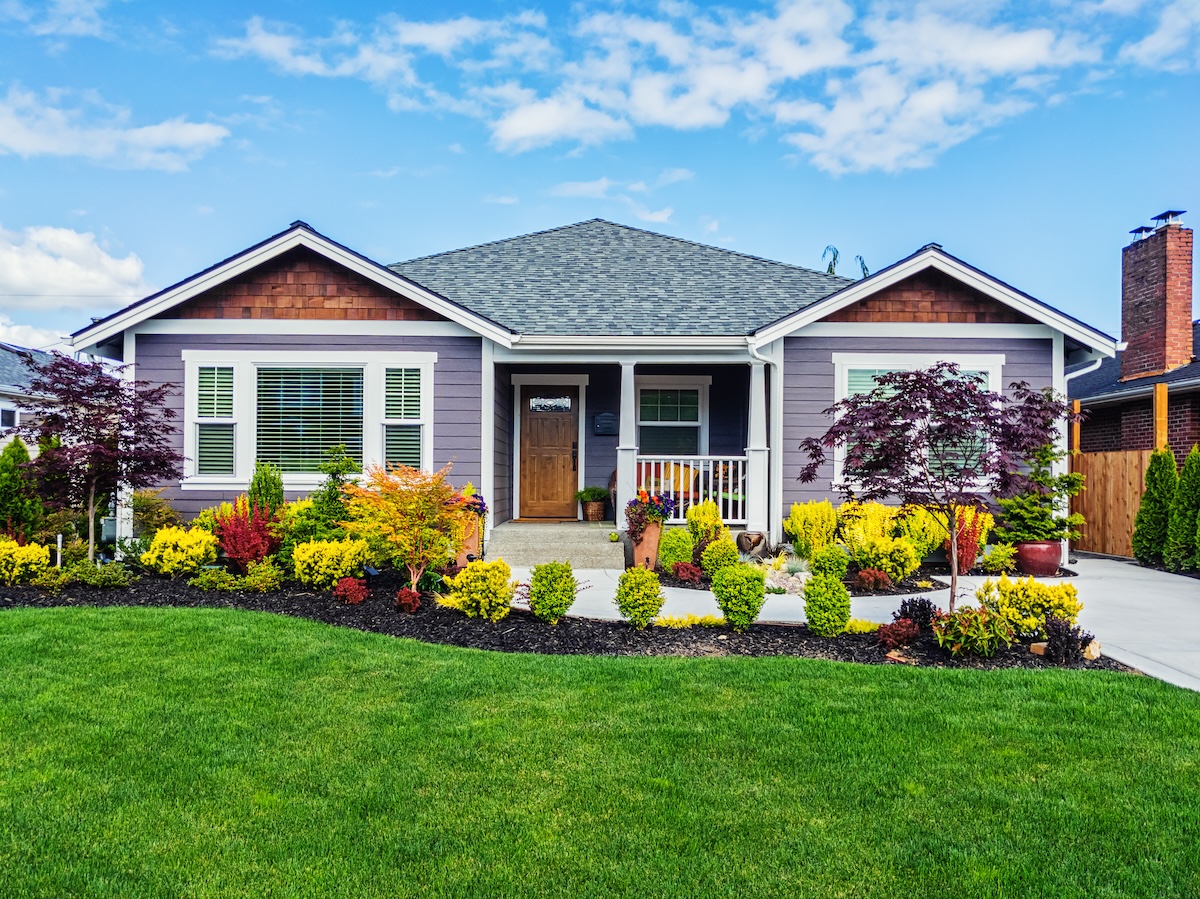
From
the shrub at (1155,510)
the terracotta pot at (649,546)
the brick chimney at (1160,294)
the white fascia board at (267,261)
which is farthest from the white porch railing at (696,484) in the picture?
the brick chimney at (1160,294)

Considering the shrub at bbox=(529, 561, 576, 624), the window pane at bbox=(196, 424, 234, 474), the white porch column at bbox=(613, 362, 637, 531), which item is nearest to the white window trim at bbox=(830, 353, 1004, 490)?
the white porch column at bbox=(613, 362, 637, 531)

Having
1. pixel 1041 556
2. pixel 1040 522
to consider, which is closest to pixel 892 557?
pixel 1041 556

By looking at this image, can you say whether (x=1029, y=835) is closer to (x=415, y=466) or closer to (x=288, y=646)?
(x=288, y=646)

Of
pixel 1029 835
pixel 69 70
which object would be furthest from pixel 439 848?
pixel 69 70

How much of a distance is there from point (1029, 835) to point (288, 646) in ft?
15.1

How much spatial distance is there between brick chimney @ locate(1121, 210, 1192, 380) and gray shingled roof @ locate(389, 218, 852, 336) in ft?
18.7

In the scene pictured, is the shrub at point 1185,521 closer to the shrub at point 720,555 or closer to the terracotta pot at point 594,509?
the shrub at point 720,555

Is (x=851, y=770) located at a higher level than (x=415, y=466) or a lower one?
lower

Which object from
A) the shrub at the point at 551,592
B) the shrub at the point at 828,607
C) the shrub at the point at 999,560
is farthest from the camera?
the shrub at the point at 999,560

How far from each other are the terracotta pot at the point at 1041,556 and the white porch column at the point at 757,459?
3124 mm

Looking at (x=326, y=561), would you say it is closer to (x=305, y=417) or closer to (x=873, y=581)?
(x=305, y=417)

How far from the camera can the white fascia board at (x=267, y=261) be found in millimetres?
9492

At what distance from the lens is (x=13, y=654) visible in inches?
199

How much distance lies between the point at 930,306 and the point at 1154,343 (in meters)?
6.48
